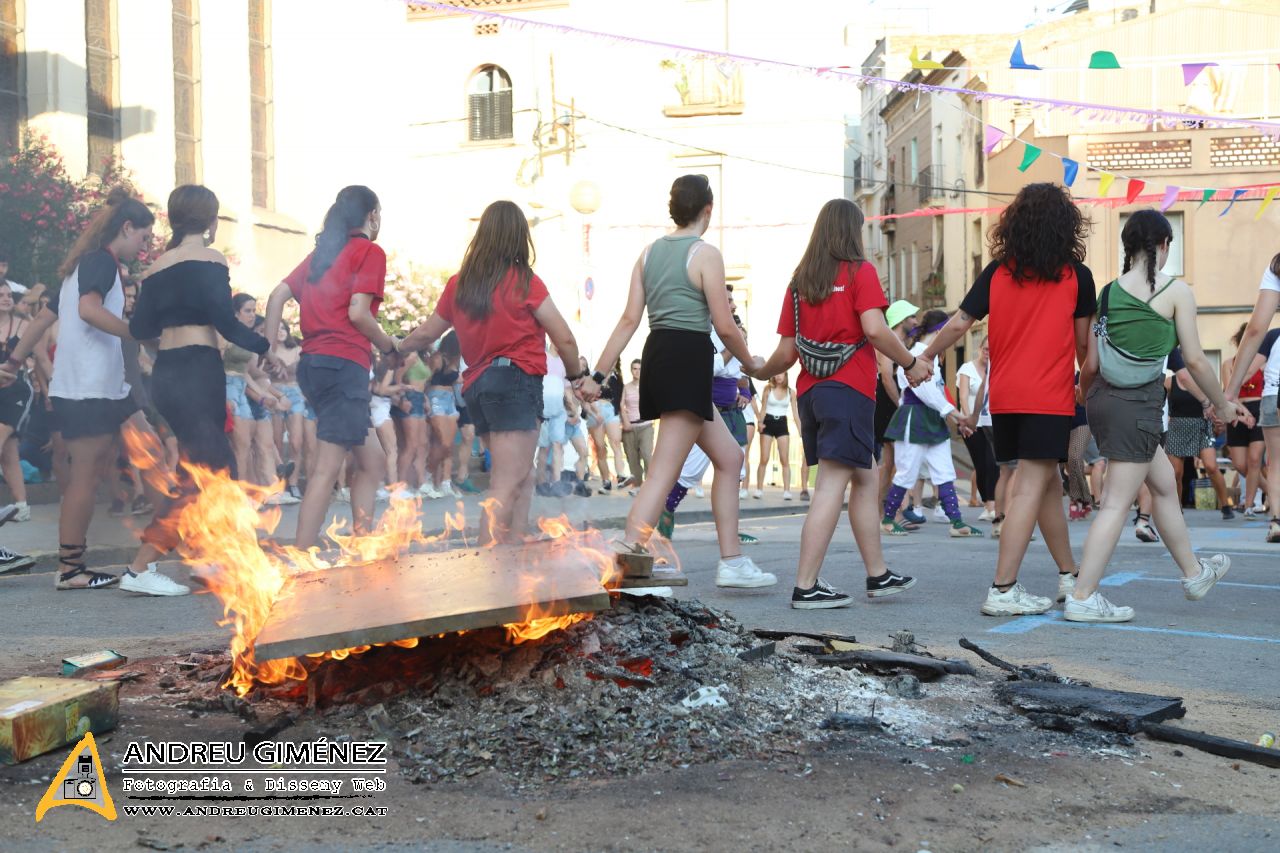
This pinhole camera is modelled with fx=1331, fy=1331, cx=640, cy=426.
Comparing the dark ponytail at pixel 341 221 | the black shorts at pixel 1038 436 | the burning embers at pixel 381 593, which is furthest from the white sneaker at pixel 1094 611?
the dark ponytail at pixel 341 221

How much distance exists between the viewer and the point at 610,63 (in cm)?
3012

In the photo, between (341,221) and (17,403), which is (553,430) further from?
(341,221)

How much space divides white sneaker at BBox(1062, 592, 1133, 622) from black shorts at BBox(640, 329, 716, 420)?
78.4 inches

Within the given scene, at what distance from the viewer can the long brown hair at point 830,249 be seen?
664 centimetres

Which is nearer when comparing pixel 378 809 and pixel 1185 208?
pixel 378 809

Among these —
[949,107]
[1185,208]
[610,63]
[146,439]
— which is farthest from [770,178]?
[146,439]

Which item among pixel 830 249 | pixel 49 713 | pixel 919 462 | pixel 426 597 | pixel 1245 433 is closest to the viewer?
pixel 49 713

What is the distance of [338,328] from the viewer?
716cm

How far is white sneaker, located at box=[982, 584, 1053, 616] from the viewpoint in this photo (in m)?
6.42

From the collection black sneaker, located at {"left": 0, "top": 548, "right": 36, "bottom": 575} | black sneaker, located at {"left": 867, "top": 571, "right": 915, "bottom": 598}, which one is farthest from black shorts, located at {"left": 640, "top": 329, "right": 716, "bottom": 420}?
black sneaker, located at {"left": 0, "top": 548, "right": 36, "bottom": 575}

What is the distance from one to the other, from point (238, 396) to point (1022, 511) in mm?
8407

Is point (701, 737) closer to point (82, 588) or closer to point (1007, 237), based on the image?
point (1007, 237)

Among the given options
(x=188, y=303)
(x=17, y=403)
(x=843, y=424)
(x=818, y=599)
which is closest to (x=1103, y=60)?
(x=843, y=424)

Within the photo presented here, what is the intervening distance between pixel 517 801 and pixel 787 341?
3.93 meters
